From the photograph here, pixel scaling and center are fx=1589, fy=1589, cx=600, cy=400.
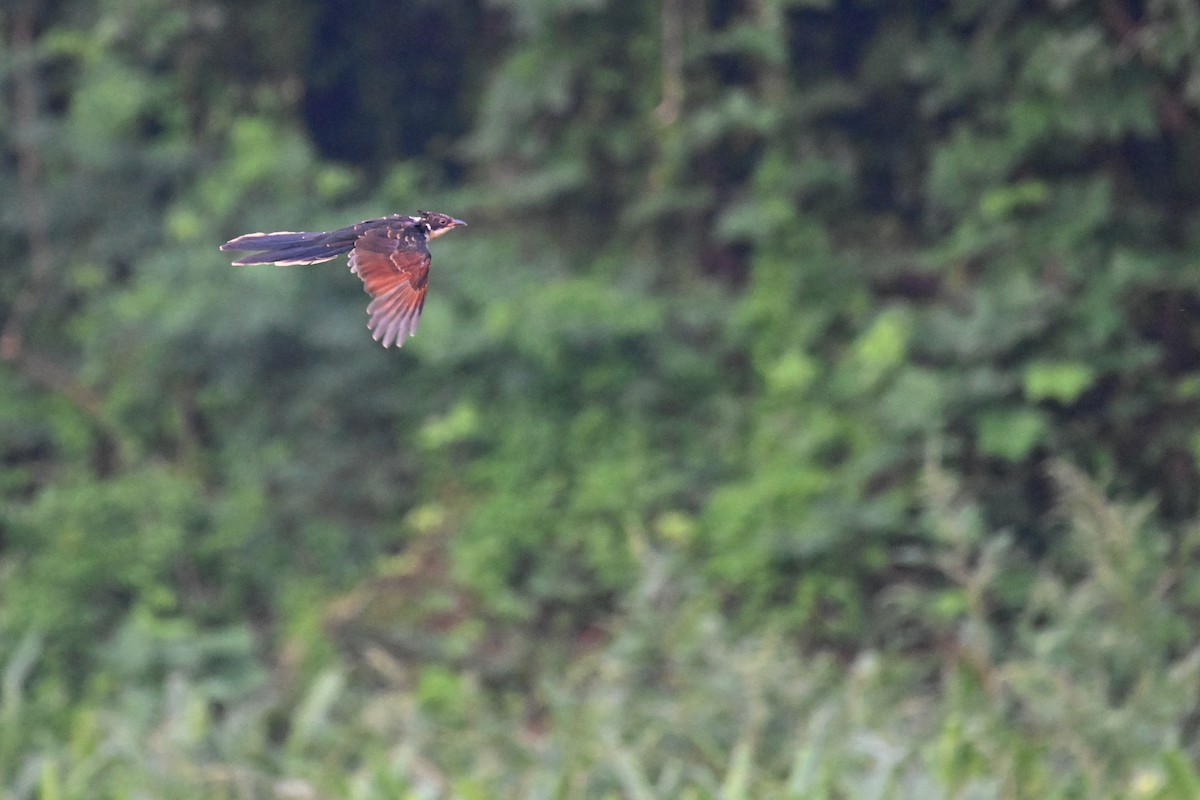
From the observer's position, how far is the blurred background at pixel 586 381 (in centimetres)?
587

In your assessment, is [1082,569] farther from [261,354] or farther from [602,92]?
[261,354]

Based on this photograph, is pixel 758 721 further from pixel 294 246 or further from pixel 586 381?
pixel 586 381

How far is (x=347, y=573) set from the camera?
26.2ft

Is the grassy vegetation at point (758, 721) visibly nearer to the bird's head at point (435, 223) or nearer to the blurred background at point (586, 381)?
the blurred background at point (586, 381)

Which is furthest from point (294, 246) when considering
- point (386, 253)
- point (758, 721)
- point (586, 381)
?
point (586, 381)

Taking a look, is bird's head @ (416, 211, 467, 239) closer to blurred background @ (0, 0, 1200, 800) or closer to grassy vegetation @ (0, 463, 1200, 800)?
grassy vegetation @ (0, 463, 1200, 800)

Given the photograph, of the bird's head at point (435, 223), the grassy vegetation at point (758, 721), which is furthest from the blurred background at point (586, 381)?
the bird's head at point (435, 223)

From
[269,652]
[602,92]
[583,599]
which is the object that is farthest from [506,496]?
[602,92]

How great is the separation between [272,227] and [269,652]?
213 centimetres

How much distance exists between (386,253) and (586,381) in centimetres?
501

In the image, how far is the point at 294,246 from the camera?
289cm

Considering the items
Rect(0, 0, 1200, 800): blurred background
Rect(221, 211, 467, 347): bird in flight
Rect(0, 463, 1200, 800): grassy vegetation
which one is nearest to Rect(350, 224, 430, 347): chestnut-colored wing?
Rect(221, 211, 467, 347): bird in flight

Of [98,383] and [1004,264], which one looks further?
Answer: [98,383]

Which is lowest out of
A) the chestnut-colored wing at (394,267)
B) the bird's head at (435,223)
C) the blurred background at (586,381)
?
the chestnut-colored wing at (394,267)
